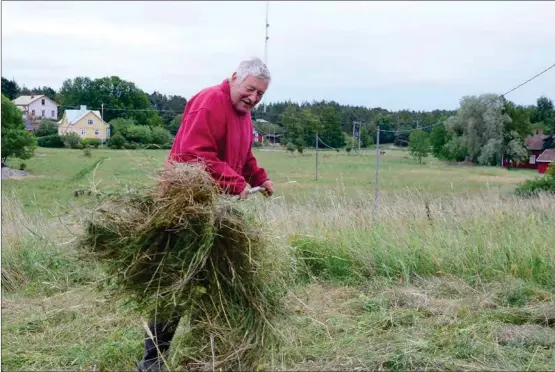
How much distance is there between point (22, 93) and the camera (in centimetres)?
1891

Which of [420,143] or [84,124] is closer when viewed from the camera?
[84,124]

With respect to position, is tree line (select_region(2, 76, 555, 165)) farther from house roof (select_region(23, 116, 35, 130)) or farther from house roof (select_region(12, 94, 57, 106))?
house roof (select_region(23, 116, 35, 130))

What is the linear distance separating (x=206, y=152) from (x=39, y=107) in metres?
14.4

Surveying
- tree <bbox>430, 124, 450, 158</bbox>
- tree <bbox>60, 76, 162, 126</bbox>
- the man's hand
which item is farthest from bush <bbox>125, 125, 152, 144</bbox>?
tree <bbox>430, 124, 450, 158</bbox>

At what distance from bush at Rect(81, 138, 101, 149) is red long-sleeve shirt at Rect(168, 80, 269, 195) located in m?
8.65

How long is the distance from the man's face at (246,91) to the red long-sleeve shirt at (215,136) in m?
0.04

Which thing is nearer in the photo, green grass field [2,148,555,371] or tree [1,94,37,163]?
green grass field [2,148,555,371]

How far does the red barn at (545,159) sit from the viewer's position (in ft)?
44.0

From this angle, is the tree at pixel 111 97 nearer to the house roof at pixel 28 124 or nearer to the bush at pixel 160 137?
the bush at pixel 160 137

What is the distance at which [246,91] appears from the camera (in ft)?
9.24

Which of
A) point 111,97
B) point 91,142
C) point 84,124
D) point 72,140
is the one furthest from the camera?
point 72,140

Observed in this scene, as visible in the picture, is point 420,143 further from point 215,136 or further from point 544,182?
point 215,136

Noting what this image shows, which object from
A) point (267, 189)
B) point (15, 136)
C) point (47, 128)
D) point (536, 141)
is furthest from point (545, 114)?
point (15, 136)

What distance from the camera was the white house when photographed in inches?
577
